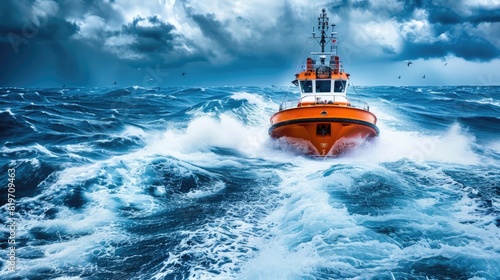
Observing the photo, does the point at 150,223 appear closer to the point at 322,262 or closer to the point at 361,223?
the point at 322,262

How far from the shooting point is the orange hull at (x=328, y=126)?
1219 cm

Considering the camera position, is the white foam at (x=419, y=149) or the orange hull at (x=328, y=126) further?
the white foam at (x=419, y=149)

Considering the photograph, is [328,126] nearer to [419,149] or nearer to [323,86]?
[323,86]

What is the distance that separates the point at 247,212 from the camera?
23.7 feet

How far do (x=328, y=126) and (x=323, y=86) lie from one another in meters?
3.20

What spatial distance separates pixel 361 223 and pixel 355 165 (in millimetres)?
4852

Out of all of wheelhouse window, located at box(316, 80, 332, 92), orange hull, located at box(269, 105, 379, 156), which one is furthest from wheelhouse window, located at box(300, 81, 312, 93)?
orange hull, located at box(269, 105, 379, 156)

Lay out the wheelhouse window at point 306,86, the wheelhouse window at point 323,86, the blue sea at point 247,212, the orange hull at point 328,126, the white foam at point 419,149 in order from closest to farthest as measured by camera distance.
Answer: the blue sea at point 247,212, the orange hull at point 328,126, the white foam at point 419,149, the wheelhouse window at point 323,86, the wheelhouse window at point 306,86

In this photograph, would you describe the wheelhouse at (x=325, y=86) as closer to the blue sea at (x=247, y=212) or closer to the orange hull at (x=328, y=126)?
the orange hull at (x=328, y=126)

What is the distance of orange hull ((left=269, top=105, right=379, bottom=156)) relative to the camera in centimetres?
1219

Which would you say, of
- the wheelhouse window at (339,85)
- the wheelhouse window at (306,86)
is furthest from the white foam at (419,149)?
the wheelhouse window at (306,86)

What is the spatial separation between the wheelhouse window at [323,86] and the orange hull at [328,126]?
8.30 feet

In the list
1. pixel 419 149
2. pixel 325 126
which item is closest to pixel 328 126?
pixel 325 126

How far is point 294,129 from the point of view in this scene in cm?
1280
